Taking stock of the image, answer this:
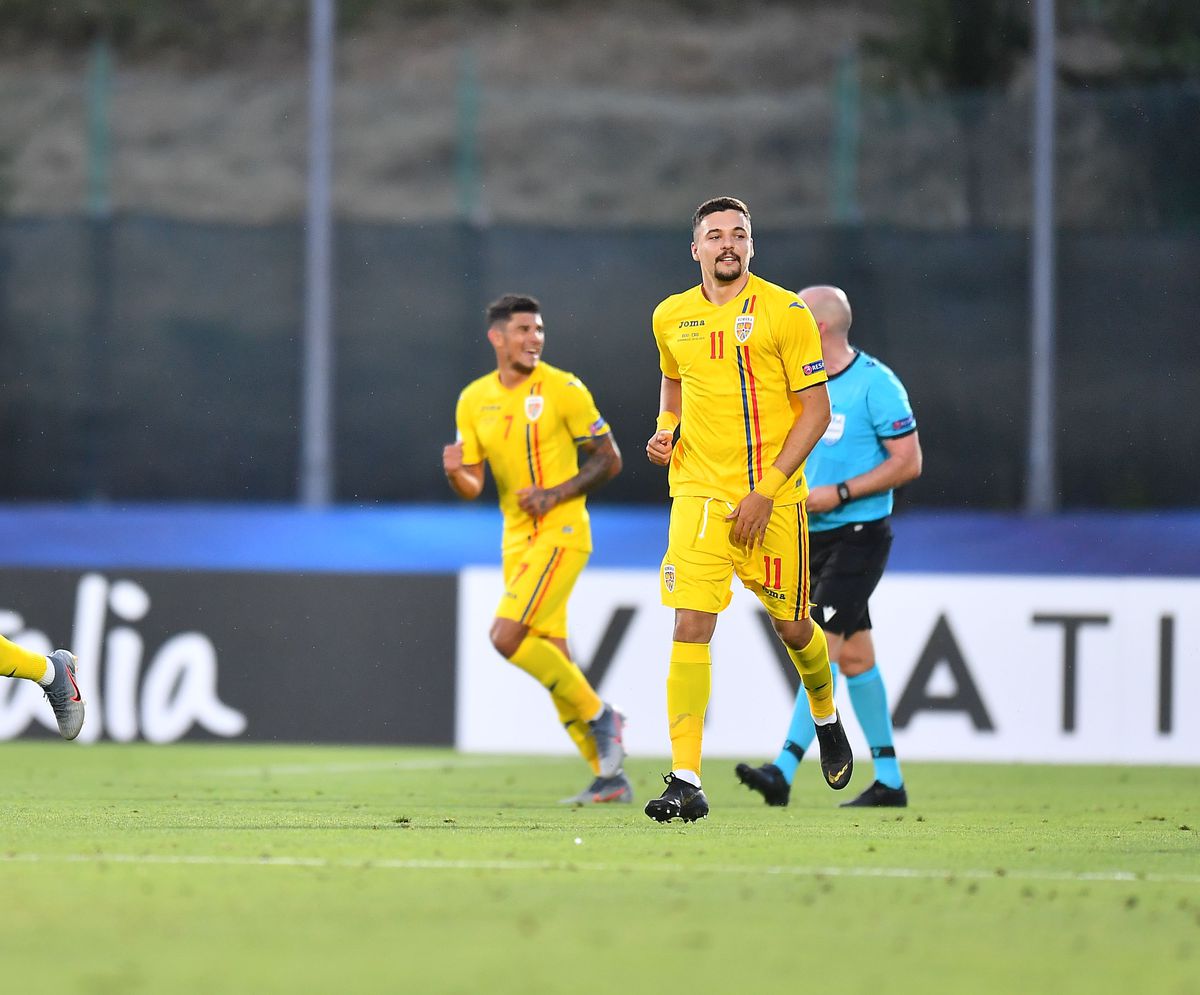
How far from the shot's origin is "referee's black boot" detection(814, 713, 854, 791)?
8102 mm

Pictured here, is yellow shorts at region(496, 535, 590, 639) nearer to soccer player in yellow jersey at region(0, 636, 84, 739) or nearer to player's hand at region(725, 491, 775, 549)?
soccer player in yellow jersey at region(0, 636, 84, 739)

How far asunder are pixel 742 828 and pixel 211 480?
34.1 ft

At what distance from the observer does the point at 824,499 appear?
Answer: 29.6 feet

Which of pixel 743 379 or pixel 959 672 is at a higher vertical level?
pixel 743 379

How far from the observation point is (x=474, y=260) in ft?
57.8

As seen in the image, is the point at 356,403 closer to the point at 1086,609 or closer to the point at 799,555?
the point at 1086,609

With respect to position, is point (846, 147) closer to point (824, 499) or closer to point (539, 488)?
point (539, 488)

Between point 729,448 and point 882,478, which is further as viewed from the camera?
point 882,478

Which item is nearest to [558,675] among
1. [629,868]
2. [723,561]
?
[723,561]

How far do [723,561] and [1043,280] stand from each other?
9868 mm

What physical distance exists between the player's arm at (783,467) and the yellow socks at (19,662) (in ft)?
9.16

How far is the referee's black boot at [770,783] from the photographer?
28.8ft

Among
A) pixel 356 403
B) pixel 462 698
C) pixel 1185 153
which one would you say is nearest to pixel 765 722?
pixel 462 698

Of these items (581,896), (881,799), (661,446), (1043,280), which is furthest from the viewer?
(1043,280)
